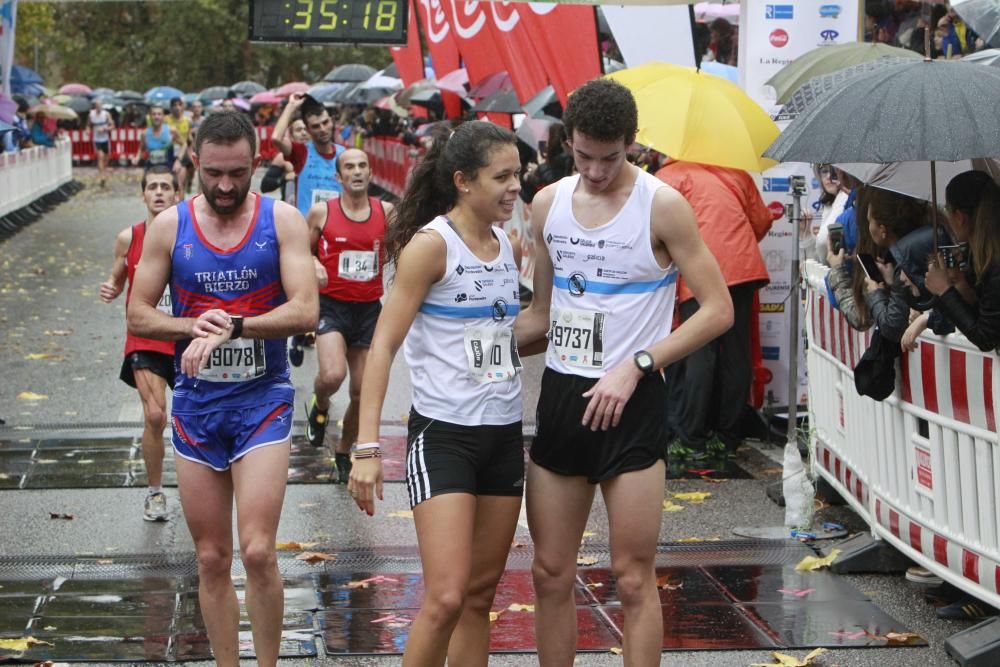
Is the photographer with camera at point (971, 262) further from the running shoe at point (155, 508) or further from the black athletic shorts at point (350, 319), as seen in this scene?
the running shoe at point (155, 508)

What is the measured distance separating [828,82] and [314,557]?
321 centimetres

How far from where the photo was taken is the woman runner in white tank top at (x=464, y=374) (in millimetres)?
4723

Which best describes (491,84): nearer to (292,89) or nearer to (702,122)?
(702,122)

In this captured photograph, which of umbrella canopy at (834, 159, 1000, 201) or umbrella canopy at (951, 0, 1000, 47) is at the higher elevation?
umbrella canopy at (951, 0, 1000, 47)

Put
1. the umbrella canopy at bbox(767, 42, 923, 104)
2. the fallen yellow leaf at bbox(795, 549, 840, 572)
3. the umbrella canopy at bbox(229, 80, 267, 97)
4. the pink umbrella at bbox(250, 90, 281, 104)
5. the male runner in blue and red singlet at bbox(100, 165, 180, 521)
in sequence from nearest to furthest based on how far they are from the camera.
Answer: the fallen yellow leaf at bbox(795, 549, 840, 572), the male runner in blue and red singlet at bbox(100, 165, 180, 521), the umbrella canopy at bbox(767, 42, 923, 104), the pink umbrella at bbox(250, 90, 281, 104), the umbrella canopy at bbox(229, 80, 267, 97)

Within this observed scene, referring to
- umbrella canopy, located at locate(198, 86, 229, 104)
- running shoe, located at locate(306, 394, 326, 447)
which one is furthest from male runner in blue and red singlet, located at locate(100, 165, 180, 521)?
umbrella canopy, located at locate(198, 86, 229, 104)

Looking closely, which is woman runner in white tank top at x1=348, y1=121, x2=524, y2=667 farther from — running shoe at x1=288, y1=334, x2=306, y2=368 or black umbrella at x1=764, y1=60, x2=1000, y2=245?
running shoe at x1=288, y1=334, x2=306, y2=368

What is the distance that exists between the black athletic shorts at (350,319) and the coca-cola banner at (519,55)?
598cm

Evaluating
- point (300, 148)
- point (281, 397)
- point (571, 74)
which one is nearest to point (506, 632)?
point (281, 397)

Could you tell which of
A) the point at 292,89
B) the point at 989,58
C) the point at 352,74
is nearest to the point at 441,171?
the point at 989,58

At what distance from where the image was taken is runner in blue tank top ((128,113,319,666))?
5.21 m

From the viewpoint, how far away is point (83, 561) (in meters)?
7.37

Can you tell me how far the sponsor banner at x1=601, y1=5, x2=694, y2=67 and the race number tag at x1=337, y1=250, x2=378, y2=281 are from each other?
3.34 meters

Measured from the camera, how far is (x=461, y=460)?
15.6 feet
